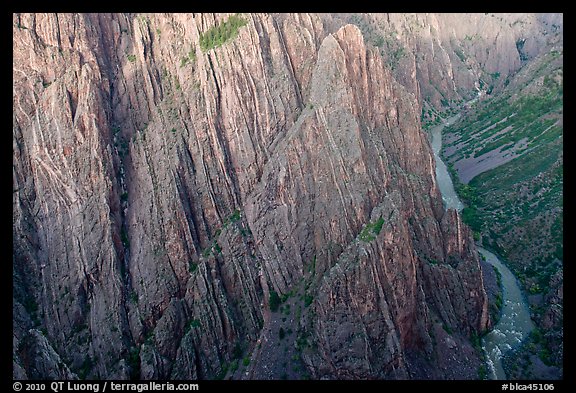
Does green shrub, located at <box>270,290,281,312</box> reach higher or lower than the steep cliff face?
lower

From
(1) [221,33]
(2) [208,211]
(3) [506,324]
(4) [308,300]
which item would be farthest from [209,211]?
(3) [506,324]

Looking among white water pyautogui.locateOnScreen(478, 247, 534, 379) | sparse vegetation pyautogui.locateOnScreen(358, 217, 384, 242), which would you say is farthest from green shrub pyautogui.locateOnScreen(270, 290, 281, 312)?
white water pyautogui.locateOnScreen(478, 247, 534, 379)

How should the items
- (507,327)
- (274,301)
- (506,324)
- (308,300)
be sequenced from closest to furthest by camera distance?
(308,300) → (274,301) → (507,327) → (506,324)

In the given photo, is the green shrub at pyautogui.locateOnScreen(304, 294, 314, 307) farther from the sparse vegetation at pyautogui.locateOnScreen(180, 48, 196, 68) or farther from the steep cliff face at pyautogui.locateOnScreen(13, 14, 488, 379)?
the sparse vegetation at pyautogui.locateOnScreen(180, 48, 196, 68)

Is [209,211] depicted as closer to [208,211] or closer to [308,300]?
[208,211]

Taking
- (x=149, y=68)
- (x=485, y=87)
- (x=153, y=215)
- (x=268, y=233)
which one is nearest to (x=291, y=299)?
(x=268, y=233)

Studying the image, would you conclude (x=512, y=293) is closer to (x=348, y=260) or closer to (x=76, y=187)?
(x=348, y=260)

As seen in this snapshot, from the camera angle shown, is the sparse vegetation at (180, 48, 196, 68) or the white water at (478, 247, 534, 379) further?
the sparse vegetation at (180, 48, 196, 68)

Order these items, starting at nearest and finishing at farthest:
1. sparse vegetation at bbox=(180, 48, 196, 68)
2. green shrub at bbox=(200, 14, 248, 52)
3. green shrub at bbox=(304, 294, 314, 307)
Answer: green shrub at bbox=(304, 294, 314, 307) < green shrub at bbox=(200, 14, 248, 52) < sparse vegetation at bbox=(180, 48, 196, 68)
